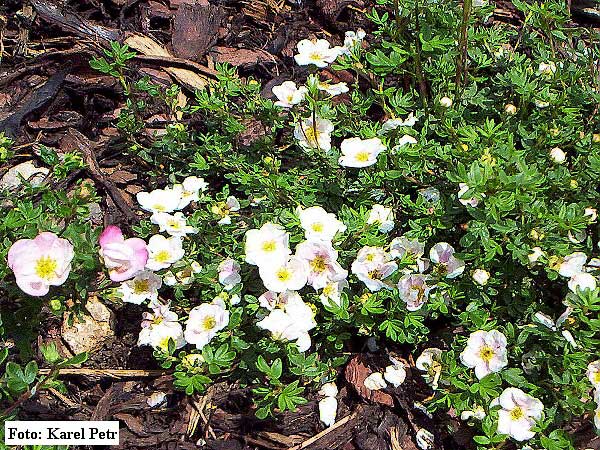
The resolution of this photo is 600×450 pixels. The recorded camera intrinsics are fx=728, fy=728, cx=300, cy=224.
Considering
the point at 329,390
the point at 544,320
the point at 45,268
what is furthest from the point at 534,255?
the point at 45,268

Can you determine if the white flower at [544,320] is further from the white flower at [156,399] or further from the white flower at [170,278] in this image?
the white flower at [156,399]

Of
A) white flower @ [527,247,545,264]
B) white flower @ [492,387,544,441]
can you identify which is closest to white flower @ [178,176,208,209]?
white flower @ [527,247,545,264]

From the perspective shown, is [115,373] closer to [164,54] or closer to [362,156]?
[362,156]

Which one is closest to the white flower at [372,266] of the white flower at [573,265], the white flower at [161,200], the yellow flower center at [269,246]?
the yellow flower center at [269,246]

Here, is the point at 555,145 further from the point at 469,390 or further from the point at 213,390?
the point at 213,390

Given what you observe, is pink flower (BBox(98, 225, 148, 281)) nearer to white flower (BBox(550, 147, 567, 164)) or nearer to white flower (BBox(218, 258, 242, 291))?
white flower (BBox(218, 258, 242, 291))

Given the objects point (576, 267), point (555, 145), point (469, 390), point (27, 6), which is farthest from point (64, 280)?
point (27, 6)

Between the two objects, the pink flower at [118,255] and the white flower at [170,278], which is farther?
the white flower at [170,278]
